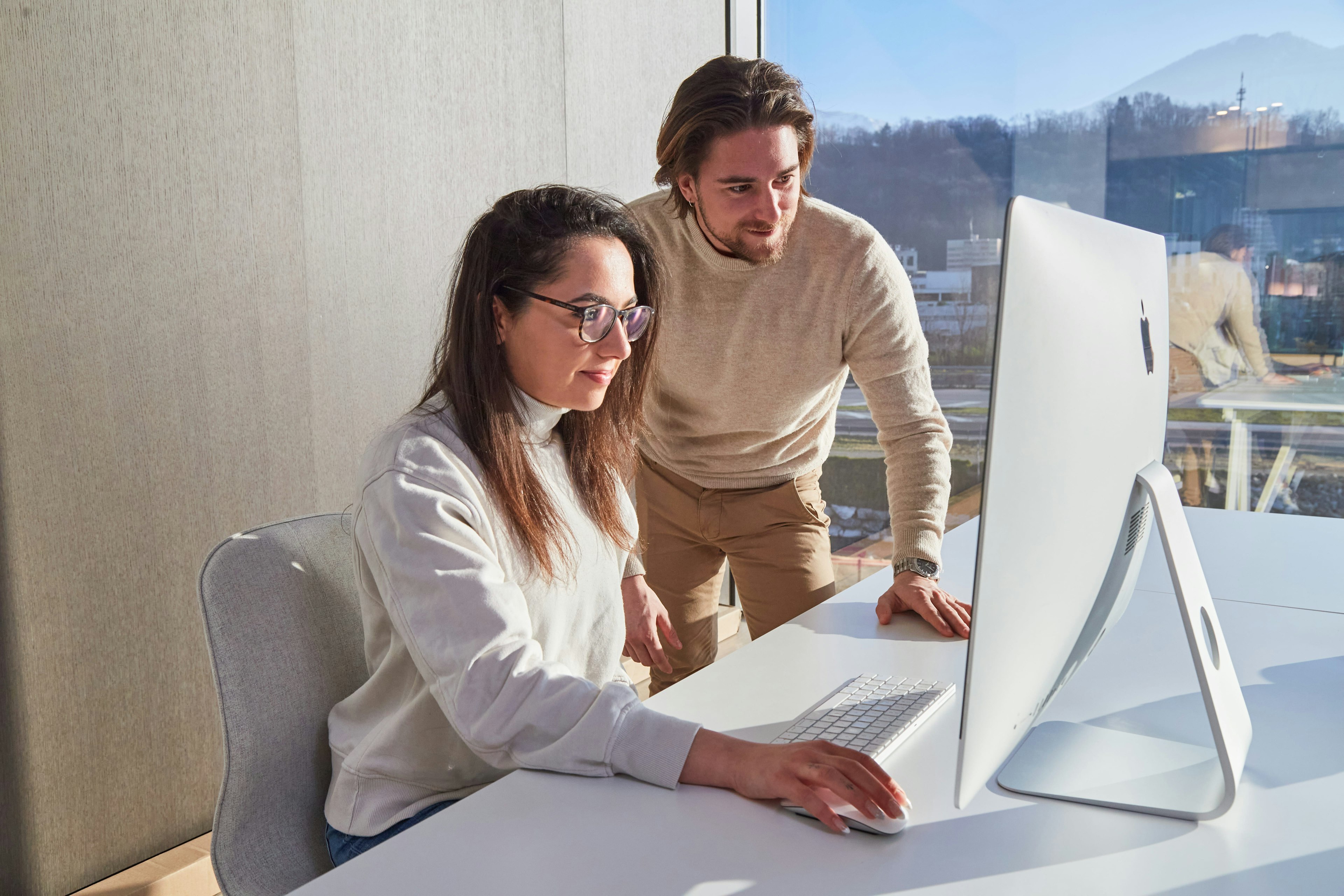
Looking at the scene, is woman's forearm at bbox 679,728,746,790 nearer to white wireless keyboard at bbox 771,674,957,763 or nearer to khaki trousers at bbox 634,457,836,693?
white wireless keyboard at bbox 771,674,957,763

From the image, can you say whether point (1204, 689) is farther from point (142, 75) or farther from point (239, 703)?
point (142, 75)

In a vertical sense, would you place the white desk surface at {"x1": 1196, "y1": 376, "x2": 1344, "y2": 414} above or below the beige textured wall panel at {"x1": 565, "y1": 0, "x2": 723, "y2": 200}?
below

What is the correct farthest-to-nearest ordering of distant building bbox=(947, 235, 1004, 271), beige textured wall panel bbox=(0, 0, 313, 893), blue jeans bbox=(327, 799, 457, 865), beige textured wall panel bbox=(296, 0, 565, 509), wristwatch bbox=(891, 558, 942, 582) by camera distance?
distant building bbox=(947, 235, 1004, 271) < beige textured wall panel bbox=(296, 0, 565, 509) < beige textured wall panel bbox=(0, 0, 313, 893) < wristwatch bbox=(891, 558, 942, 582) < blue jeans bbox=(327, 799, 457, 865)

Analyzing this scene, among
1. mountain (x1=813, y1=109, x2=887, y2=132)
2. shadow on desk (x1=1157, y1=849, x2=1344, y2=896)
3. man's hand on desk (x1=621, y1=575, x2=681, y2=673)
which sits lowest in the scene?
man's hand on desk (x1=621, y1=575, x2=681, y2=673)

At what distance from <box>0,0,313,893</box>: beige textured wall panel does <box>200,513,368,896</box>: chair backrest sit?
86cm

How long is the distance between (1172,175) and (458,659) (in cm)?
262

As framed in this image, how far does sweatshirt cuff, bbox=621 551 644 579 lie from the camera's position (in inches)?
63.7

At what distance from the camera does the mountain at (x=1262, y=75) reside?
2658 millimetres

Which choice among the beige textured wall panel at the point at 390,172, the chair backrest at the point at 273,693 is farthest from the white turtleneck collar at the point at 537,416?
the beige textured wall panel at the point at 390,172

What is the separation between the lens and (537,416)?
4.10 feet

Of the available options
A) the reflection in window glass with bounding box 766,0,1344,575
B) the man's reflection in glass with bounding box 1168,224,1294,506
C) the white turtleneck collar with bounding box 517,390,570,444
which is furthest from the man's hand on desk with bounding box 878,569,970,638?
the man's reflection in glass with bounding box 1168,224,1294,506

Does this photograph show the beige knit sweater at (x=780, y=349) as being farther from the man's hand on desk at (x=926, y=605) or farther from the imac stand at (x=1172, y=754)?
the imac stand at (x=1172, y=754)

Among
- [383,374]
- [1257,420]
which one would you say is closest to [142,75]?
[383,374]

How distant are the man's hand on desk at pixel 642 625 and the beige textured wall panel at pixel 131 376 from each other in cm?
94
